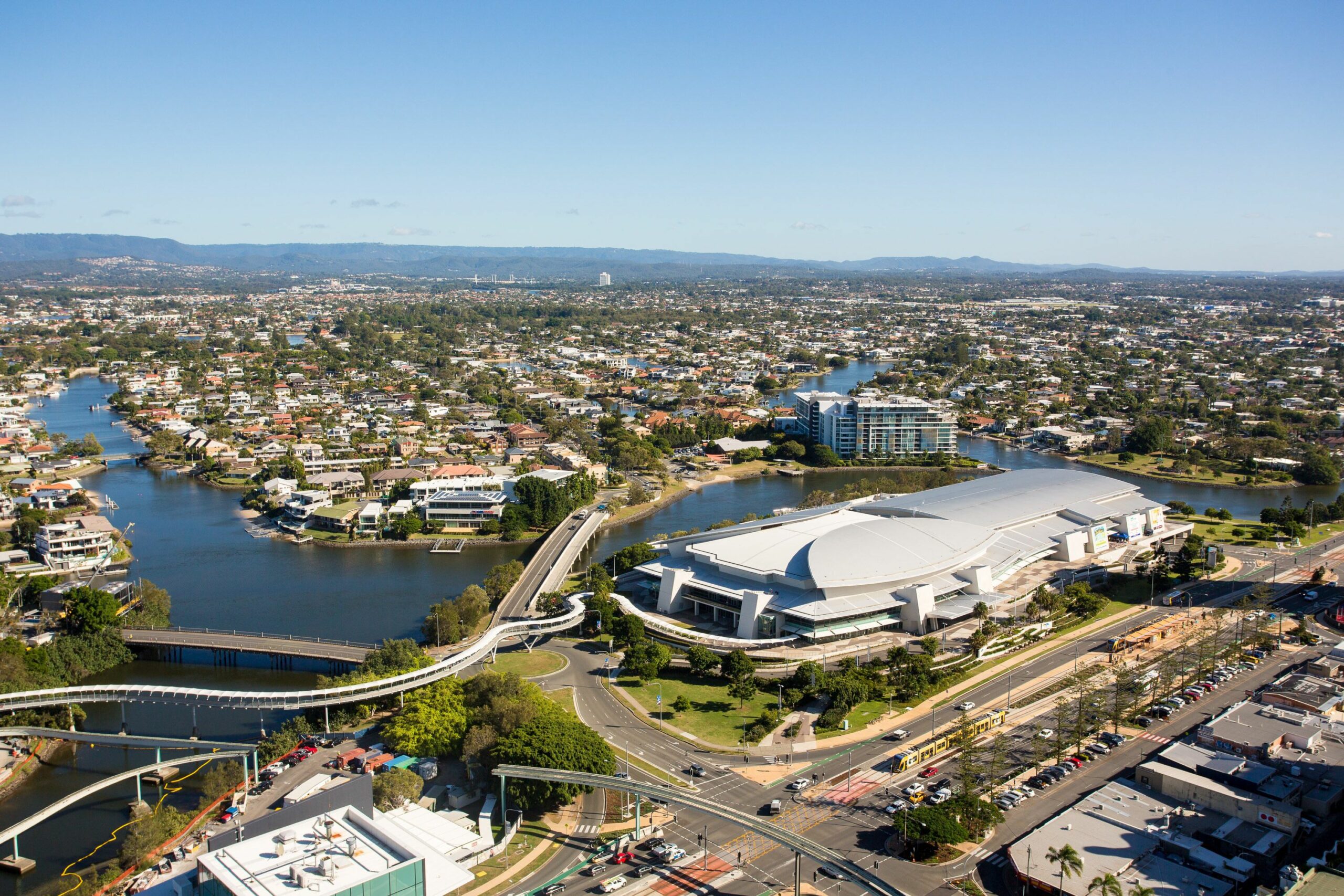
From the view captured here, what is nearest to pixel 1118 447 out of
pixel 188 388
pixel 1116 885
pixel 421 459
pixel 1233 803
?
pixel 421 459

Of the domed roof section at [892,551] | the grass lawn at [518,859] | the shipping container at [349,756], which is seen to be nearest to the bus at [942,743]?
the domed roof section at [892,551]

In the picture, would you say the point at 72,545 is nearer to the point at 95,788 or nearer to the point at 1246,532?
the point at 95,788

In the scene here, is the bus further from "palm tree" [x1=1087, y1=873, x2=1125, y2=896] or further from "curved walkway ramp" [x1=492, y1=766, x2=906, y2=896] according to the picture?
"palm tree" [x1=1087, y1=873, x2=1125, y2=896]

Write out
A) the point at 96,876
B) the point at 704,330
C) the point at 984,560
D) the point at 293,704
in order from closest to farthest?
the point at 96,876 < the point at 293,704 < the point at 984,560 < the point at 704,330

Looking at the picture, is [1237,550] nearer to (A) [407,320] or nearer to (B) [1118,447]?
(B) [1118,447]

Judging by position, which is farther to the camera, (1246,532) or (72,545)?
(1246,532)

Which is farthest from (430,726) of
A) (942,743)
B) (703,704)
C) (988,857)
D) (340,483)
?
(340,483)
